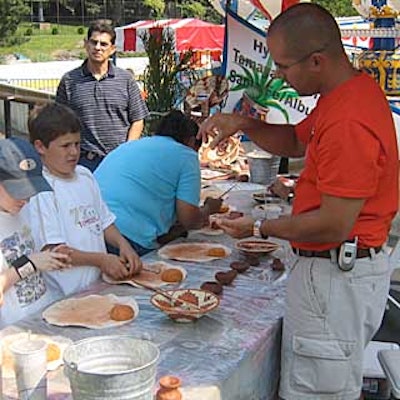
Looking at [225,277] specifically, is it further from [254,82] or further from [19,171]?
[254,82]

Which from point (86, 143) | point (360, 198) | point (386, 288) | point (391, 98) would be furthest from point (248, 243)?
point (391, 98)

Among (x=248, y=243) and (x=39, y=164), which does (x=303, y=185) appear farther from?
(x=248, y=243)

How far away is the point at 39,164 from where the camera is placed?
2.00 m

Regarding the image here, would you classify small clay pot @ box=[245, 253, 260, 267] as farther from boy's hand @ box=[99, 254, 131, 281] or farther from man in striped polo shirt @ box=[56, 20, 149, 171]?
man in striped polo shirt @ box=[56, 20, 149, 171]

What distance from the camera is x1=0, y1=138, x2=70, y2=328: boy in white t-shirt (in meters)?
1.90

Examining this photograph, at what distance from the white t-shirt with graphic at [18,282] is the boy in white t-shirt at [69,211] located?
0.11 metres

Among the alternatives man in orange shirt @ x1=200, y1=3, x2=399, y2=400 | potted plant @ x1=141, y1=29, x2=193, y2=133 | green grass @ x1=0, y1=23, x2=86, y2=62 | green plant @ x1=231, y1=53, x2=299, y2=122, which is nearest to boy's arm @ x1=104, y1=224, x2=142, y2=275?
man in orange shirt @ x1=200, y1=3, x2=399, y2=400

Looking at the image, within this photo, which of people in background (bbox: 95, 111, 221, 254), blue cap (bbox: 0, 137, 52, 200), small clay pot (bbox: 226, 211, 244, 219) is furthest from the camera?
small clay pot (bbox: 226, 211, 244, 219)

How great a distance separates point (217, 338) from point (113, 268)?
580 millimetres

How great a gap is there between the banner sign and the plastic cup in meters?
4.30

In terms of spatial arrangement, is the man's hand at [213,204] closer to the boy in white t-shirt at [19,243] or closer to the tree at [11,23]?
the boy in white t-shirt at [19,243]

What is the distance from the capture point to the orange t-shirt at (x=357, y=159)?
168 centimetres

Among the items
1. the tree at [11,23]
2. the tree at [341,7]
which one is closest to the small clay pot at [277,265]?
the tree at [341,7]

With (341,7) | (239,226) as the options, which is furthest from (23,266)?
(341,7)
